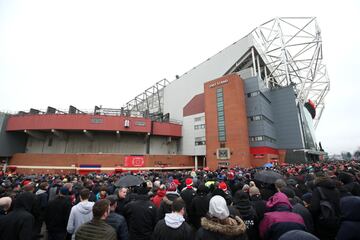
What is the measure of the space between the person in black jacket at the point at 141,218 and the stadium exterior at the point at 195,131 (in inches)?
1200

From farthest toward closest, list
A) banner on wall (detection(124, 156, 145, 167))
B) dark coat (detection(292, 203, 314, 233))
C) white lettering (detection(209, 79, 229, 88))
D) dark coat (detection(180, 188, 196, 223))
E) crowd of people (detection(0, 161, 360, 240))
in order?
white lettering (detection(209, 79, 229, 88)) < banner on wall (detection(124, 156, 145, 167)) < dark coat (detection(180, 188, 196, 223)) < dark coat (detection(292, 203, 314, 233)) < crowd of people (detection(0, 161, 360, 240))

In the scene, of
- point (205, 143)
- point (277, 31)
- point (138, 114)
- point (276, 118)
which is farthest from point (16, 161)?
point (277, 31)

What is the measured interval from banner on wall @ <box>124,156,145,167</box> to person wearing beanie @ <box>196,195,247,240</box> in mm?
33129

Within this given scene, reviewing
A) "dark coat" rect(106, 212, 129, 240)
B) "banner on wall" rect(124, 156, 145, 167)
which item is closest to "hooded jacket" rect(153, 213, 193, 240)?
"dark coat" rect(106, 212, 129, 240)

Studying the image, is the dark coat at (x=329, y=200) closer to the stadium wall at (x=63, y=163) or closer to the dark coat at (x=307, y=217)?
the dark coat at (x=307, y=217)

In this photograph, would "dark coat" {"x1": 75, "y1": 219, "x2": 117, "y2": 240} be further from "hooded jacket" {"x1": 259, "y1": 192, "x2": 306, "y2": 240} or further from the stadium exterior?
the stadium exterior

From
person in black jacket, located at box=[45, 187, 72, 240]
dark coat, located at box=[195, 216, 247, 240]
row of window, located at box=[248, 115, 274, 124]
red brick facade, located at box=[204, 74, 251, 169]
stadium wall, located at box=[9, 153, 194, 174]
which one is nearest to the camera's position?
dark coat, located at box=[195, 216, 247, 240]

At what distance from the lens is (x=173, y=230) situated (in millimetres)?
2877

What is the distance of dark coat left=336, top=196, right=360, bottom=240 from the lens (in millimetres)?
2486

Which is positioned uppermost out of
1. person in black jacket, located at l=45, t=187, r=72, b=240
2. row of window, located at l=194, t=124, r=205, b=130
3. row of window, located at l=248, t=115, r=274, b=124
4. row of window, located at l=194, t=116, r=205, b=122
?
row of window, located at l=194, t=116, r=205, b=122

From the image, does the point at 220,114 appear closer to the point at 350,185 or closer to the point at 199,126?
the point at 199,126

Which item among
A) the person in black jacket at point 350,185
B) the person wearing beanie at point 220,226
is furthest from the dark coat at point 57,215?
the person in black jacket at point 350,185

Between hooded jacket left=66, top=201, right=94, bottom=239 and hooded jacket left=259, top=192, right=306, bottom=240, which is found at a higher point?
hooded jacket left=259, top=192, right=306, bottom=240

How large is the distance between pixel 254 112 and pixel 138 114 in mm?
26344
